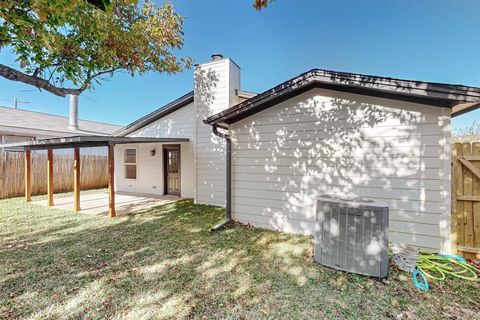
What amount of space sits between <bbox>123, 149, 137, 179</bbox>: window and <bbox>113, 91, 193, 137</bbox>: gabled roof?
95cm

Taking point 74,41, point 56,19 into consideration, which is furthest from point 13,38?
point 74,41

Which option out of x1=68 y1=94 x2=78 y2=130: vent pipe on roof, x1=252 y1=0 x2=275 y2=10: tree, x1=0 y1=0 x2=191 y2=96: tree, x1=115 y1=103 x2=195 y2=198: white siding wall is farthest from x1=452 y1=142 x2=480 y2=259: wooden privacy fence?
x1=68 y1=94 x2=78 y2=130: vent pipe on roof

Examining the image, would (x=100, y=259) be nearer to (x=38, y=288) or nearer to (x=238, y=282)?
(x=38, y=288)

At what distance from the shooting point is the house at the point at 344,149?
375cm

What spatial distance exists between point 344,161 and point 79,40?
5.68 metres

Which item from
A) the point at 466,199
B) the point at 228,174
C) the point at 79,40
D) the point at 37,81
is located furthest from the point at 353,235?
the point at 79,40

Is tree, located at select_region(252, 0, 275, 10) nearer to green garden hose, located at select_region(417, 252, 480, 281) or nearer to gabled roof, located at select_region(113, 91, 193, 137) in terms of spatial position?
green garden hose, located at select_region(417, 252, 480, 281)

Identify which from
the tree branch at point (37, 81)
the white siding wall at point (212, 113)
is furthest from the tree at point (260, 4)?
the white siding wall at point (212, 113)

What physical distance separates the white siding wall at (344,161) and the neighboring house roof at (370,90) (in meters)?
0.14

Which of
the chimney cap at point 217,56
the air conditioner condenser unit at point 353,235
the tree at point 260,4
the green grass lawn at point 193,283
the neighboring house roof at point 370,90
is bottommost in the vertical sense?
the green grass lawn at point 193,283

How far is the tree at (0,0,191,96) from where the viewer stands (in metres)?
2.84

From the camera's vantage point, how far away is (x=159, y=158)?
9.91 m

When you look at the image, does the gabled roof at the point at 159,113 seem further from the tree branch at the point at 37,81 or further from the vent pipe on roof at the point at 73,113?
the vent pipe on roof at the point at 73,113

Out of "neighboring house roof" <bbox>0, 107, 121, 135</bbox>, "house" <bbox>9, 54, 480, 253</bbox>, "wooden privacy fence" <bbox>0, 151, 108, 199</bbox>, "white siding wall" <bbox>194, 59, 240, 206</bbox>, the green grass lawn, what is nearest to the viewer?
the green grass lawn
